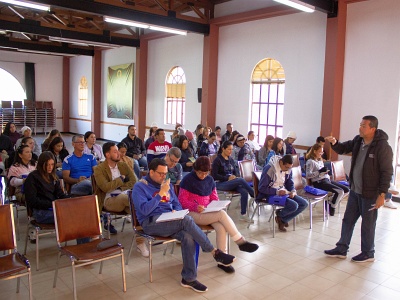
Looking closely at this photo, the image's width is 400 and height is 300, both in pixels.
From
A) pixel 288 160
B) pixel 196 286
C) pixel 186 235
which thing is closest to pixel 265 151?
pixel 288 160

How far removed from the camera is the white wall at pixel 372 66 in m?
7.39

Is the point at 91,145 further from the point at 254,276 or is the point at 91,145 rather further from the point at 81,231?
the point at 254,276

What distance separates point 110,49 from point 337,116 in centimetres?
1087

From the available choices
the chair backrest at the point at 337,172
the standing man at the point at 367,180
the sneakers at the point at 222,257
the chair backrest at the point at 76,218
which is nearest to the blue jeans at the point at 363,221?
the standing man at the point at 367,180

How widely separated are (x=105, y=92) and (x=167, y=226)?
13789mm

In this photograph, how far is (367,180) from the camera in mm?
4090

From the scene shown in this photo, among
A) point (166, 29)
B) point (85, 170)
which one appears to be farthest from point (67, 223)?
point (166, 29)

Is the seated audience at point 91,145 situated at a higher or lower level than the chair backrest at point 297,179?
higher

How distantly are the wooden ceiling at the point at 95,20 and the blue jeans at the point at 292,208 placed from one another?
19.0 ft

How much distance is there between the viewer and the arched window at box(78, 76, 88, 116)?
1828 centimetres

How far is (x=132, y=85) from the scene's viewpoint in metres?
14.5

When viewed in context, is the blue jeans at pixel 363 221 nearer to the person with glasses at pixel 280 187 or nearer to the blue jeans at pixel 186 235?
the person with glasses at pixel 280 187

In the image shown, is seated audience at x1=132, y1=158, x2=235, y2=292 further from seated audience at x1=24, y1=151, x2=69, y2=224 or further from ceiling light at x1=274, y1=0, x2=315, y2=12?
ceiling light at x1=274, y1=0, x2=315, y2=12

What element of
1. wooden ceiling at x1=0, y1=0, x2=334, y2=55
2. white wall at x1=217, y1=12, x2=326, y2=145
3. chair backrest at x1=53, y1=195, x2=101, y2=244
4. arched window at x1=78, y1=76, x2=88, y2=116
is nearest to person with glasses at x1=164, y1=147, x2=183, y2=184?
chair backrest at x1=53, y1=195, x2=101, y2=244
